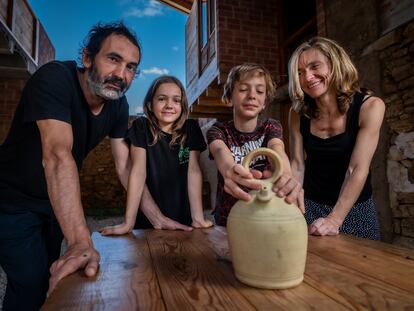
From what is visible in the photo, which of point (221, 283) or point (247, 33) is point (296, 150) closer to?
point (221, 283)

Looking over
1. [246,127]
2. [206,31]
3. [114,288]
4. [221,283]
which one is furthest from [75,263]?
[206,31]

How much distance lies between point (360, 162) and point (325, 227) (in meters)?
0.36

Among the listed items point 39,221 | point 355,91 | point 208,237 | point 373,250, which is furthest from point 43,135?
point 355,91

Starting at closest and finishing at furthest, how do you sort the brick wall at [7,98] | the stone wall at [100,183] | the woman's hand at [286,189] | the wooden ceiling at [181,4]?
1. the woman's hand at [286,189]
2. the brick wall at [7,98]
3. the stone wall at [100,183]
4. the wooden ceiling at [181,4]

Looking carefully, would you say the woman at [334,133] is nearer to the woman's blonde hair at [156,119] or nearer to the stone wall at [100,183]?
the woman's blonde hair at [156,119]

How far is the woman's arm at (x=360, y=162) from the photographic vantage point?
1387 mm

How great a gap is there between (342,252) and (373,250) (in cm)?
13

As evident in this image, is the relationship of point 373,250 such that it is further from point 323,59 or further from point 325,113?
point 323,59

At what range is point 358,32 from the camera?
311cm

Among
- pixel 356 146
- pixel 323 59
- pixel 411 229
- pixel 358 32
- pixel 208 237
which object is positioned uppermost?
pixel 358 32

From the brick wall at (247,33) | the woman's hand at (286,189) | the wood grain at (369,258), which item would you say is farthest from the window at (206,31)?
the woman's hand at (286,189)

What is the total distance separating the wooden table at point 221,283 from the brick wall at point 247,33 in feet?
14.1

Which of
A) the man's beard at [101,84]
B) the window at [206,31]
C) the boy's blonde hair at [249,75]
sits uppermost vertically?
the window at [206,31]

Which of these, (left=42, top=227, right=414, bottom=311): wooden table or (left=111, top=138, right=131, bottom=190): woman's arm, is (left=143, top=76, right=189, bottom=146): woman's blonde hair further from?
(left=42, top=227, right=414, bottom=311): wooden table
